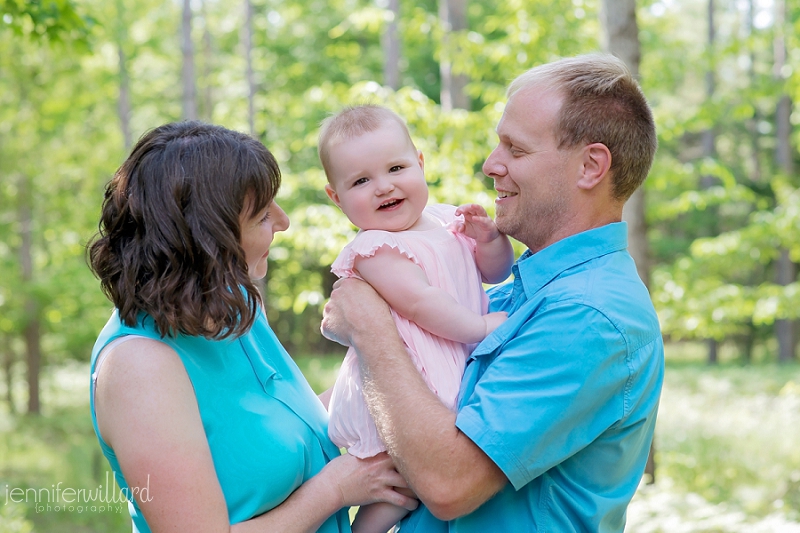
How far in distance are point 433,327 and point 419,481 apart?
472mm

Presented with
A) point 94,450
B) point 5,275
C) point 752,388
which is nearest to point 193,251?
point 94,450

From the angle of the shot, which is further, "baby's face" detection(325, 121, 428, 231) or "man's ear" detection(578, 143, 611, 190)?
"baby's face" detection(325, 121, 428, 231)

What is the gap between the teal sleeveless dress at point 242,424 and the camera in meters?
1.77

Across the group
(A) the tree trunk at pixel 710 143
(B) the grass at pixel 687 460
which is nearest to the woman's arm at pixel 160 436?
(B) the grass at pixel 687 460

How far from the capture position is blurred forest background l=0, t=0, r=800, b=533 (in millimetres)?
5844

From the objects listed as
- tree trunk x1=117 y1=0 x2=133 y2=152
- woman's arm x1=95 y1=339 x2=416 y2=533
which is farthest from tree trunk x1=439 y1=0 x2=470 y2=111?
tree trunk x1=117 y1=0 x2=133 y2=152

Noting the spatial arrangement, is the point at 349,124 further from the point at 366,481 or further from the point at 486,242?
the point at 366,481

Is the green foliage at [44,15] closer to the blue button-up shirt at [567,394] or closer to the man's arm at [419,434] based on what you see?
the man's arm at [419,434]

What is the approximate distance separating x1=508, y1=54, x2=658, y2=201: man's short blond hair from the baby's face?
1.41ft

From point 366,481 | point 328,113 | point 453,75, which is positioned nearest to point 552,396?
point 366,481

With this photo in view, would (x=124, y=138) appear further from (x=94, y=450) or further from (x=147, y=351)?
(x=147, y=351)

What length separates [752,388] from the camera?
1664cm

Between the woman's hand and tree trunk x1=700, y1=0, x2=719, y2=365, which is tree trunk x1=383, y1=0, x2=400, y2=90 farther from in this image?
tree trunk x1=700, y1=0, x2=719, y2=365

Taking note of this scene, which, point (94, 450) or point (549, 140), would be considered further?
point (94, 450)
